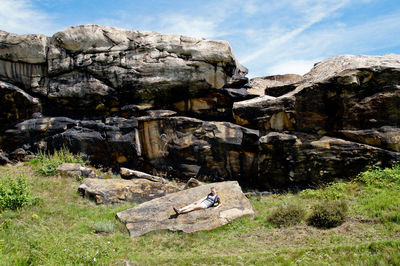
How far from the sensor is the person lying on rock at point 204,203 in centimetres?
890

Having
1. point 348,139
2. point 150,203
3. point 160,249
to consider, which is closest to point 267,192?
point 348,139

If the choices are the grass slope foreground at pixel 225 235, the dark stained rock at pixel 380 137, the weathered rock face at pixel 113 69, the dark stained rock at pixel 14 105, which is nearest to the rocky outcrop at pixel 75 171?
the grass slope foreground at pixel 225 235

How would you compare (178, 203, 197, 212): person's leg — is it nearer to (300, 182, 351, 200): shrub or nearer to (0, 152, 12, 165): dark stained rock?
(300, 182, 351, 200): shrub

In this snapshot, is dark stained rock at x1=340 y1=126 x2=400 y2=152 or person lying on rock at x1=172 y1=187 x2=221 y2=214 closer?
person lying on rock at x1=172 y1=187 x2=221 y2=214

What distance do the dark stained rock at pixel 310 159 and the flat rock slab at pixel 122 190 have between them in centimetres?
403

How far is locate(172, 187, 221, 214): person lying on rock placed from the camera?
8.90 m

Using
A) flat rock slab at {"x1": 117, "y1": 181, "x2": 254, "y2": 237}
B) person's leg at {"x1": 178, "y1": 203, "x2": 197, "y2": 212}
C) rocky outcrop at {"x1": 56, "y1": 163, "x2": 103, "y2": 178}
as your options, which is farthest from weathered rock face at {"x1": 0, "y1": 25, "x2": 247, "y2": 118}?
person's leg at {"x1": 178, "y1": 203, "x2": 197, "y2": 212}

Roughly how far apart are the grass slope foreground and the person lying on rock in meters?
0.98

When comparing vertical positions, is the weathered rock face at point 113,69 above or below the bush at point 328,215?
above

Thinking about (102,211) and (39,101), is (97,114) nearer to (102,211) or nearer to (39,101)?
Answer: (39,101)

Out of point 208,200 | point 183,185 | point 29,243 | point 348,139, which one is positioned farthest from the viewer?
point 183,185

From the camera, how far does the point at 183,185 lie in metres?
12.8

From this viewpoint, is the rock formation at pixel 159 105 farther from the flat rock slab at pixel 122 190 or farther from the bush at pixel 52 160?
the flat rock slab at pixel 122 190

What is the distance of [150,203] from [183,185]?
324cm
